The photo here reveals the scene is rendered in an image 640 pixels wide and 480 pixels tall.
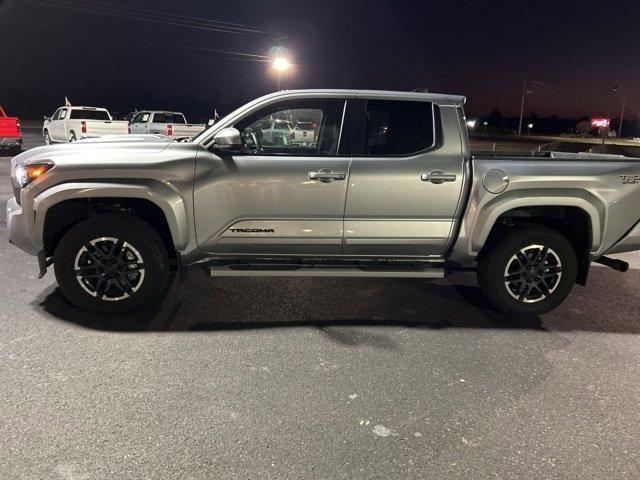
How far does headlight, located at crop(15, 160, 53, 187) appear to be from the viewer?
425 centimetres

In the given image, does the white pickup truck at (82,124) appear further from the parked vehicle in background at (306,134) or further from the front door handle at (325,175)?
the front door handle at (325,175)

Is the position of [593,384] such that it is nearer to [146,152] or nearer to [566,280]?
[566,280]

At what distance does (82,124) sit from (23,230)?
17.9 m

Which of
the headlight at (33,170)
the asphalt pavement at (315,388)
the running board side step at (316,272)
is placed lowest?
the asphalt pavement at (315,388)

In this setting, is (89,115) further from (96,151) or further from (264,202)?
(264,202)

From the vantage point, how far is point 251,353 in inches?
151

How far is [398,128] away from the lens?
4602 millimetres

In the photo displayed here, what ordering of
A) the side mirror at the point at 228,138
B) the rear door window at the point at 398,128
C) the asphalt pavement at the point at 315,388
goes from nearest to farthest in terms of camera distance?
the asphalt pavement at the point at 315,388
the side mirror at the point at 228,138
the rear door window at the point at 398,128

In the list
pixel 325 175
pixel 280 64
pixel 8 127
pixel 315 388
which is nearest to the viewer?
pixel 315 388

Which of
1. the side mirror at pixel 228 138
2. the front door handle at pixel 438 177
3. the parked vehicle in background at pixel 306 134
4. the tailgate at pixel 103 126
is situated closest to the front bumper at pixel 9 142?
the tailgate at pixel 103 126

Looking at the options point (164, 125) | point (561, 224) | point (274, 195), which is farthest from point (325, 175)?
point (164, 125)

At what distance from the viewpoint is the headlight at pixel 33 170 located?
425 centimetres

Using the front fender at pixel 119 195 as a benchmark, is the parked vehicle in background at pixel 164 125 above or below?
above

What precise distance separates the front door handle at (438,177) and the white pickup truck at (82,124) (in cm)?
1789
